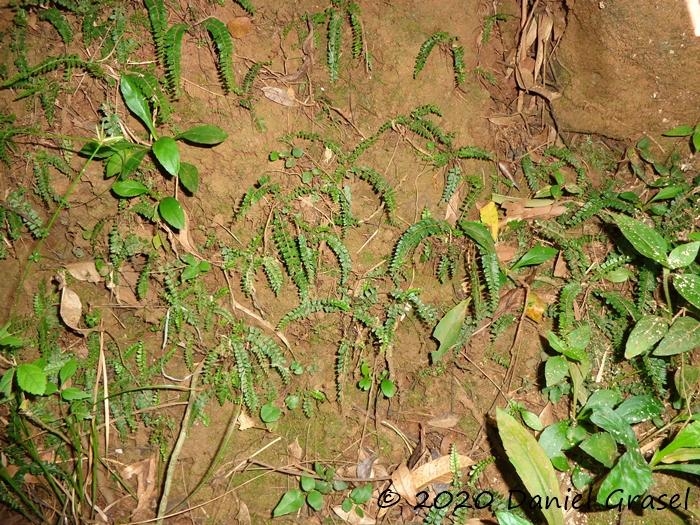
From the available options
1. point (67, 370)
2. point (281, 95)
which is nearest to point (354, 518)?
point (67, 370)

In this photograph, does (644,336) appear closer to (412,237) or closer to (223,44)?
(412,237)

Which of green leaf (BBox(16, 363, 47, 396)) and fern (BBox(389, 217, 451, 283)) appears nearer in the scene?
green leaf (BBox(16, 363, 47, 396))

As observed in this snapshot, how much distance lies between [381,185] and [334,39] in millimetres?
951

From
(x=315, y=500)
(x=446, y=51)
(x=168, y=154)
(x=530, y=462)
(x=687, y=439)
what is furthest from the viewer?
(x=446, y=51)

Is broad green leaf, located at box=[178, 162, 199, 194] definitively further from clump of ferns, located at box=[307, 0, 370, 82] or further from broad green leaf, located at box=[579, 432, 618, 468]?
broad green leaf, located at box=[579, 432, 618, 468]

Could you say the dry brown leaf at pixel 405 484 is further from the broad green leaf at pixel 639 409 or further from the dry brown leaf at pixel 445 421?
the broad green leaf at pixel 639 409

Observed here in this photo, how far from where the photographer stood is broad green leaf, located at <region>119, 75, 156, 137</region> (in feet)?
9.71

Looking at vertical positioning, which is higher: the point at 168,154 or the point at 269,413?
the point at 168,154

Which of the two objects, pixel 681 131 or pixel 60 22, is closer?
pixel 60 22

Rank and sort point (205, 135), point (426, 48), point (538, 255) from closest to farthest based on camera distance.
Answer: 1. point (205, 135)
2. point (538, 255)
3. point (426, 48)

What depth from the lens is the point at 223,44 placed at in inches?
120

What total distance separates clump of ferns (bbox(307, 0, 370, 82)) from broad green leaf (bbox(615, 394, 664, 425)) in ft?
8.51

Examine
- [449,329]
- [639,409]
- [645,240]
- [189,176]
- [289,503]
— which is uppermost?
[645,240]

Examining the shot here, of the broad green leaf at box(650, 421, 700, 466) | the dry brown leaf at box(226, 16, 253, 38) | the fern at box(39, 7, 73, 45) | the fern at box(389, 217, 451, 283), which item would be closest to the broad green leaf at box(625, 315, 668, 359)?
the broad green leaf at box(650, 421, 700, 466)
